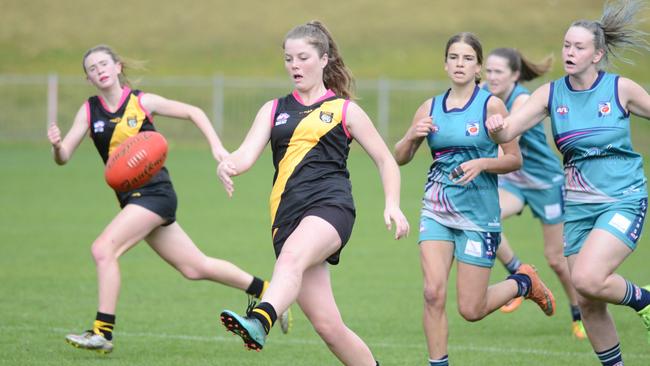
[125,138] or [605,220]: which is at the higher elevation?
[605,220]

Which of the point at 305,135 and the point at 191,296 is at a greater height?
the point at 305,135

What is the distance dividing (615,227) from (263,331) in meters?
2.19

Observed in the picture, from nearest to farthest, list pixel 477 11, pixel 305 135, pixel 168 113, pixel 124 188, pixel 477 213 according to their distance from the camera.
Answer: pixel 305 135 < pixel 477 213 < pixel 124 188 < pixel 168 113 < pixel 477 11

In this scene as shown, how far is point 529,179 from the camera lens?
8.72 meters

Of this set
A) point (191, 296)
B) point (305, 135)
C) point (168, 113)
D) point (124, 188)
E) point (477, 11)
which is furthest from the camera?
point (477, 11)

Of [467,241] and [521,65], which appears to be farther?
[521,65]

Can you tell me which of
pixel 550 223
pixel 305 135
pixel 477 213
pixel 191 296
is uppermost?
pixel 305 135

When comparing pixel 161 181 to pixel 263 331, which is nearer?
pixel 263 331

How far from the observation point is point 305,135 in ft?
18.7

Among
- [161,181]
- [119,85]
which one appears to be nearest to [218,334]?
[161,181]

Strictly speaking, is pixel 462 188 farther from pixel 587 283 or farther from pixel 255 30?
pixel 255 30

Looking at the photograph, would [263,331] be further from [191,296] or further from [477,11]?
[477,11]

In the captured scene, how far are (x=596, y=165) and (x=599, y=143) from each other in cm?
13

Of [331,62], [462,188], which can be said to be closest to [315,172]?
[331,62]
